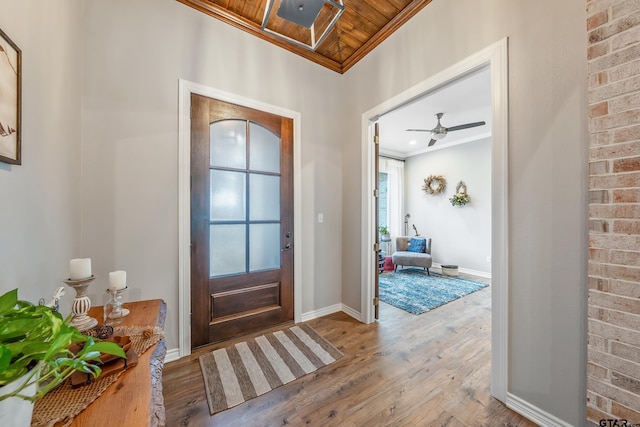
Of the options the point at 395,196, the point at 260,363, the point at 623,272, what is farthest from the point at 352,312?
the point at 395,196

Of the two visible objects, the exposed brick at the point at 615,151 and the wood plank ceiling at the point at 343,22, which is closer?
the exposed brick at the point at 615,151

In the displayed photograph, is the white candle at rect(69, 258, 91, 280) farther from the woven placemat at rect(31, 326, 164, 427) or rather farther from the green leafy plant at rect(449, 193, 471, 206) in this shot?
the green leafy plant at rect(449, 193, 471, 206)

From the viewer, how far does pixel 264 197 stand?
240 cm

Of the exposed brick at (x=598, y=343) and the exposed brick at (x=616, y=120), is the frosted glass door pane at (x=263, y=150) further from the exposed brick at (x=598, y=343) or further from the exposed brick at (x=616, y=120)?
the exposed brick at (x=598, y=343)

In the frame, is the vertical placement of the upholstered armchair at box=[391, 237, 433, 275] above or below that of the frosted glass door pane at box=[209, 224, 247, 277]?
below

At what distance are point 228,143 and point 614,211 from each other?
2527 mm

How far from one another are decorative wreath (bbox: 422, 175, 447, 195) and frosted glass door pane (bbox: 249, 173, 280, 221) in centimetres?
420

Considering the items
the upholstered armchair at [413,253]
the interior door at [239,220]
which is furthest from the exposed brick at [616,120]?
the upholstered armchair at [413,253]

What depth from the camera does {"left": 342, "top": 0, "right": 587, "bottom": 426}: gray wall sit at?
121 centimetres

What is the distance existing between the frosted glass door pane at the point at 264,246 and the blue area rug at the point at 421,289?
1742 millimetres

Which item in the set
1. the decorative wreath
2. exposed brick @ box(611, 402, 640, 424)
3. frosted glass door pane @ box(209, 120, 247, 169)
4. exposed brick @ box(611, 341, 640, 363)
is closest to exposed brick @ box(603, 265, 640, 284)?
exposed brick @ box(611, 341, 640, 363)

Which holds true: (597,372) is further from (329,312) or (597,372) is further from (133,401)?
(329,312)

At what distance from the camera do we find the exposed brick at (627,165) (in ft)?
3.27

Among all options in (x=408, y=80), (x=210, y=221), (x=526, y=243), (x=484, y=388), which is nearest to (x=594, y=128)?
(x=526, y=243)
